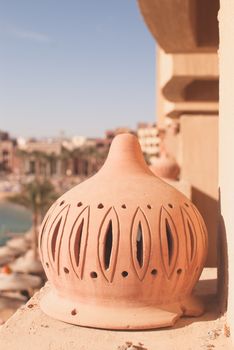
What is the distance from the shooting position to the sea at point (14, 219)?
51388 mm

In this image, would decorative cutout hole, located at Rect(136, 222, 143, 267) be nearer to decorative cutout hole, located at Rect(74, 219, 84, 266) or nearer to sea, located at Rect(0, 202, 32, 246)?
decorative cutout hole, located at Rect(74, 219, 84, 266)

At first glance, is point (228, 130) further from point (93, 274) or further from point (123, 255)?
point (93, 274)

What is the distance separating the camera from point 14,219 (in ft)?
194

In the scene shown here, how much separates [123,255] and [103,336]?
592 millimetres

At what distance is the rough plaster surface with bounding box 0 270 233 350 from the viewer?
3375 mm

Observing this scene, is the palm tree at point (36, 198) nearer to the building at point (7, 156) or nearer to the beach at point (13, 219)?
the beach at point (13, 219)

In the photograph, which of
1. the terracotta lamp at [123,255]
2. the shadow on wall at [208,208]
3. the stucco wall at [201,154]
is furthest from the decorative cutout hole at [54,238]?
the stucco wall at [201,154]

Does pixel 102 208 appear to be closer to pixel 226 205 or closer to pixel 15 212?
pixel 226 205

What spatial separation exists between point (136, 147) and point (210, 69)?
4.83 meters

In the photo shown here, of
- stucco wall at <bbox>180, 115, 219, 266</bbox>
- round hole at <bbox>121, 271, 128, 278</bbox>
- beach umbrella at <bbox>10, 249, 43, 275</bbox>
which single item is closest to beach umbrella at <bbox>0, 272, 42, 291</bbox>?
beach umbrella at <bbox>10, 249, 43, 275</bbox>

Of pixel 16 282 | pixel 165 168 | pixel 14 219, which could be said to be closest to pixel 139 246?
pixel 165 168

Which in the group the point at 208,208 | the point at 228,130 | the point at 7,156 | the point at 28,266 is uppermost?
the point at 228,130

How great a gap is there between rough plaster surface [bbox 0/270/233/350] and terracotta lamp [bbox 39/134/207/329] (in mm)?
81

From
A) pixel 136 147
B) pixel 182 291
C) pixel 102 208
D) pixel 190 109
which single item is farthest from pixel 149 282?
pixel 190 109
